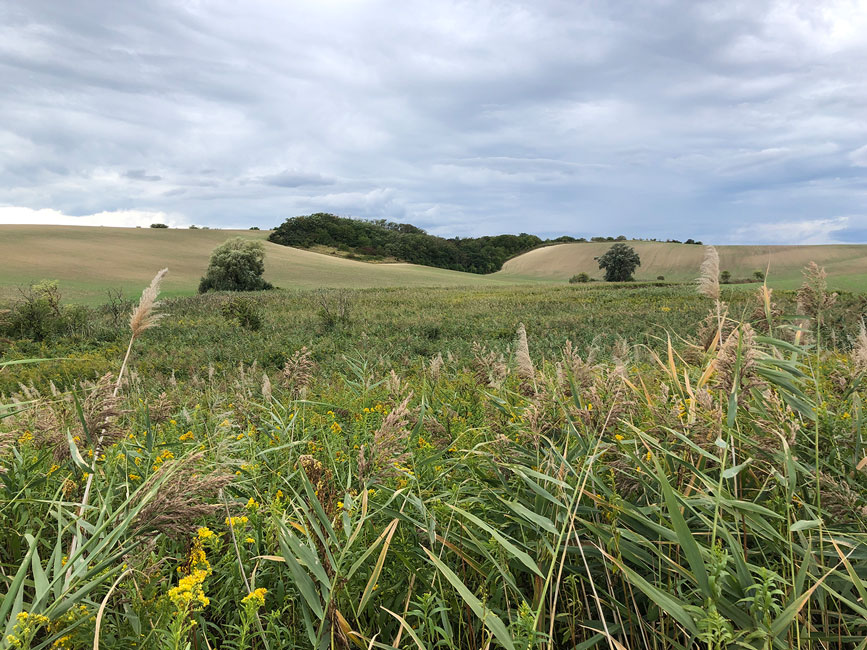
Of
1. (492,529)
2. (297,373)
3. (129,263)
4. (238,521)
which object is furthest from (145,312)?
(129,263)

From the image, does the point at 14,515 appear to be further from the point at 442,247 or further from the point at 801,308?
the point at 442,247

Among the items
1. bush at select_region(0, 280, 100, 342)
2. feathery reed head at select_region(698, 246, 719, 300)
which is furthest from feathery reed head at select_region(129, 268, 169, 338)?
bush at select_region(0, 280, 100, 342)

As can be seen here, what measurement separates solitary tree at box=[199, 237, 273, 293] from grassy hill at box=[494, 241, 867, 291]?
50.4 m

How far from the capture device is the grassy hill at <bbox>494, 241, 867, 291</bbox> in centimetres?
6291

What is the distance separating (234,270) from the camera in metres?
48.5

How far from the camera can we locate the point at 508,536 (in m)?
1.85

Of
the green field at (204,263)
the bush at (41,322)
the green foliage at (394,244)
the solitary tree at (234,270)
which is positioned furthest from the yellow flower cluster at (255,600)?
the green foliage at (394,244)

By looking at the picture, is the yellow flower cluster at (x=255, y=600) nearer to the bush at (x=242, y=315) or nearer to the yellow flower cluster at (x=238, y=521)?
the yellow flower cluster at (x=238, y=521)

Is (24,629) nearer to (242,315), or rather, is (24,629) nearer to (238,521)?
(238,521)

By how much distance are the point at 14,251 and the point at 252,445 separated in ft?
239

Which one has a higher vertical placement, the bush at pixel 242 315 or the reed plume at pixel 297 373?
the reed plume at pixel 297 373

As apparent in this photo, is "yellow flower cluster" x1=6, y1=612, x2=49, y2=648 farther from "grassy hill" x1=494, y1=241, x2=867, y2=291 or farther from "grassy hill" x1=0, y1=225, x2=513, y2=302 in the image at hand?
"grassy hill" x1=494, y1=241, x2=867, y2=291

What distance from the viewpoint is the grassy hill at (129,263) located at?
1887 inches

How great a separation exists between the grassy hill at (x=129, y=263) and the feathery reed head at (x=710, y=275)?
1690 inches
